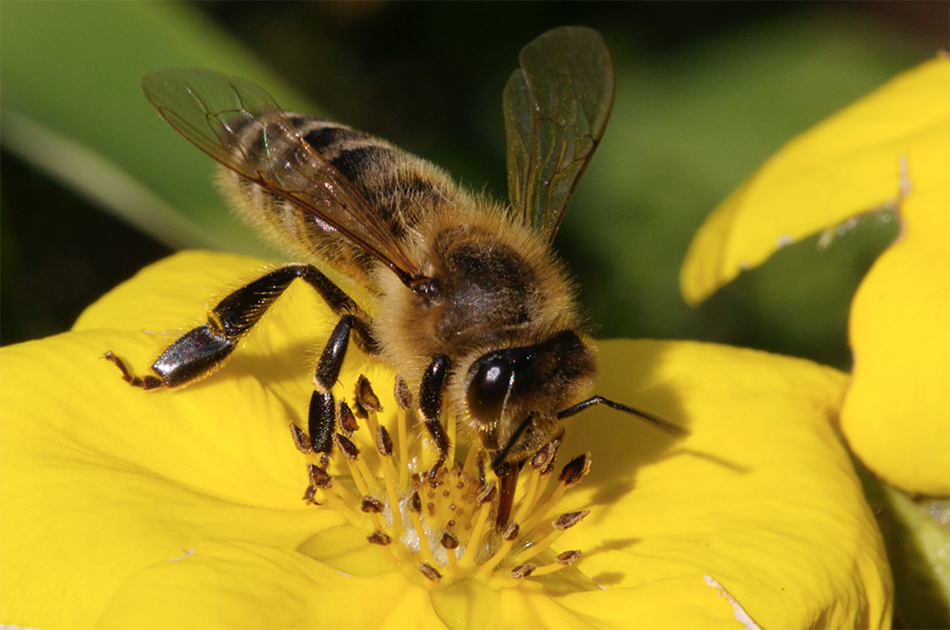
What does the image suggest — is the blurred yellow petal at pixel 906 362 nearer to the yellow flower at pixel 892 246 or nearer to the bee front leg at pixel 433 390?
the yellow flower at pixel 892 246

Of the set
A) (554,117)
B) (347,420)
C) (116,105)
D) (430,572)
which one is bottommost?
(430,572)

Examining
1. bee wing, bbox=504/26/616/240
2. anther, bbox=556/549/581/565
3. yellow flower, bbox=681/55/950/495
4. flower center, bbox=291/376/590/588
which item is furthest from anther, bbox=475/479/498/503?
yellow flower, bbox=681/55/950/495

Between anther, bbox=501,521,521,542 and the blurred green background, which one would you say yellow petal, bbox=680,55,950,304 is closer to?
the blurred green background

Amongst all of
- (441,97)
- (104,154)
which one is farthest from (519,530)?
(441,97)

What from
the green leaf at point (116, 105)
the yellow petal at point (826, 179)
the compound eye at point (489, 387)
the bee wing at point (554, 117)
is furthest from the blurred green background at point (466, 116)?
the compound eye at point (489, 387)

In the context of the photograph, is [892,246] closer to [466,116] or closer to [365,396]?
[365,396]

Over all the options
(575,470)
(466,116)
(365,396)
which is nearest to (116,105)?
(365,396)

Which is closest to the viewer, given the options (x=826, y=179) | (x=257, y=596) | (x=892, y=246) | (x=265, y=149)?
(x=257, y=596)
